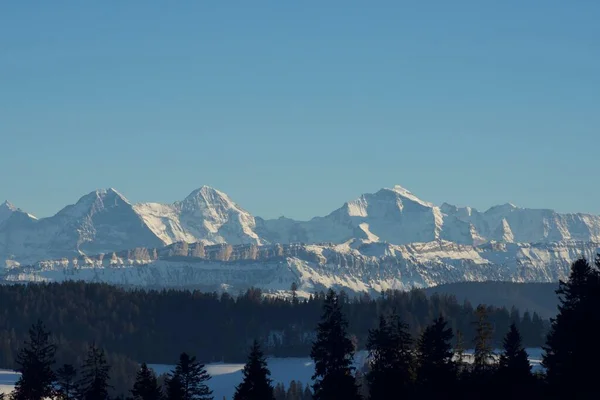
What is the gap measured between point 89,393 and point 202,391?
7384 millimetres

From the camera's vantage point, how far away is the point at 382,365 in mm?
87875

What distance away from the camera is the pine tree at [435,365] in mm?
86562

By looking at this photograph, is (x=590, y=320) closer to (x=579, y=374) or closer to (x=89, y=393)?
(x=579, y=374)

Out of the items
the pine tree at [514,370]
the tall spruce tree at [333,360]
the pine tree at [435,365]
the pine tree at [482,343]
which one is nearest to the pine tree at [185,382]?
the tall spruce tree at [333,360]

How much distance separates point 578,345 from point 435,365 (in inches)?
447

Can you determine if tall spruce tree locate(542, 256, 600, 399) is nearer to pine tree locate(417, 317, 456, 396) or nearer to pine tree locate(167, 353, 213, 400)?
pine tree locate(417, 317, 456, 396)

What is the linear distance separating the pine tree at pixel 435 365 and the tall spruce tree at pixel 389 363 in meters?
1.12

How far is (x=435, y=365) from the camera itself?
8750cm

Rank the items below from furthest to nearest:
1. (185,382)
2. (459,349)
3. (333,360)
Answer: (459,349)
(185,382)
(333,360)

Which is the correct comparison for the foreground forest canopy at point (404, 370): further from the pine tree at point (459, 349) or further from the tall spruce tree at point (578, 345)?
the pine tree at point (459, 349)

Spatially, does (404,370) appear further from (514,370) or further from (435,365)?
(514,370)

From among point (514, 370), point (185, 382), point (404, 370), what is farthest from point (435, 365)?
point (185, 382)

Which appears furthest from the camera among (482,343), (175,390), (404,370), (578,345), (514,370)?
(482,343)

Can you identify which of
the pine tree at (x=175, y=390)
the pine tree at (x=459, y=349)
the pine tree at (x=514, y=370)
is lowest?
the pine tree at (x=175, y=390)
